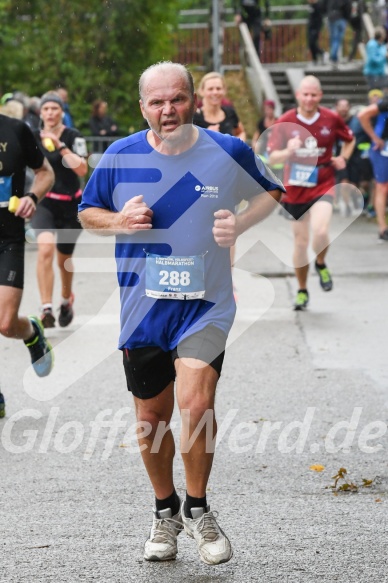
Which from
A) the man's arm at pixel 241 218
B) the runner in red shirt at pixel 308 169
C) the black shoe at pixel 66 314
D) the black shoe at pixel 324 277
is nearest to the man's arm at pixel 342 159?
the runner in red shirt at pixel 308 169

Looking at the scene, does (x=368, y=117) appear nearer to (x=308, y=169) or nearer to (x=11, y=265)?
(x=308, y=169)

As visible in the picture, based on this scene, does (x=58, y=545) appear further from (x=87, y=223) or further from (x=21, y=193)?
(x=21, y=193)

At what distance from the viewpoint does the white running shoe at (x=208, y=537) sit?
4.76 metres

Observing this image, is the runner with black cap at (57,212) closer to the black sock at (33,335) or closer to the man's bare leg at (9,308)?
the black sock at (33,335)

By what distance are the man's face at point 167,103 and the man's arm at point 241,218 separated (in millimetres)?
358

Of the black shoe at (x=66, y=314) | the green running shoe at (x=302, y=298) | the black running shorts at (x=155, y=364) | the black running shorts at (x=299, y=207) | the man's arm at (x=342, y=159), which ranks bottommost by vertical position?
the green running shoe at (x=302, y=298)

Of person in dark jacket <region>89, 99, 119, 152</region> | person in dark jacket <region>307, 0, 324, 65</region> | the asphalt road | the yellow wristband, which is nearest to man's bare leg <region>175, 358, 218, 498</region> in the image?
the asphalt road

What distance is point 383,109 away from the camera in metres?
→ 15.8

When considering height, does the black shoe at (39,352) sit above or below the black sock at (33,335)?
below

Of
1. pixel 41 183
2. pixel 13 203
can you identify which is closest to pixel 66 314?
pixel 41 183

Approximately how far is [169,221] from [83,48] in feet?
73.2

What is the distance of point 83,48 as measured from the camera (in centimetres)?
2658

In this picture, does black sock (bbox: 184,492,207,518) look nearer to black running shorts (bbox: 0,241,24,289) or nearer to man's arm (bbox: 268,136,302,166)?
black running shorts (bbox: 0,241,24,289)

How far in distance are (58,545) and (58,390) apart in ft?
11.0
